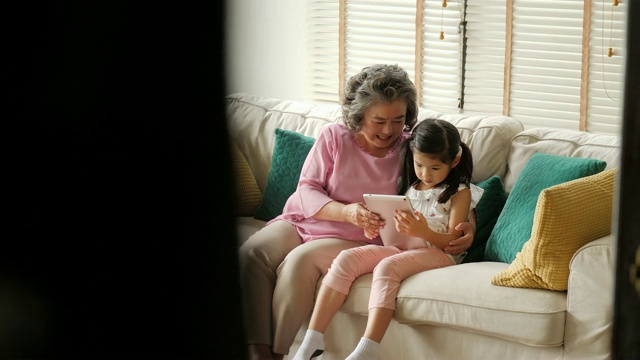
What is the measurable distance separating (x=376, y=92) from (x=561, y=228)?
537 mm

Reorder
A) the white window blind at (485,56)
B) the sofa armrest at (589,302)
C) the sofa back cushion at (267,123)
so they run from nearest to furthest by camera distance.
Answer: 1. the sofa armrest at (589,302)
2. the sofa back cushion at (267,123)
3. the white window blind at (485,56)

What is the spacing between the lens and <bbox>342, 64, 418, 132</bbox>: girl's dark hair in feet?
6.54

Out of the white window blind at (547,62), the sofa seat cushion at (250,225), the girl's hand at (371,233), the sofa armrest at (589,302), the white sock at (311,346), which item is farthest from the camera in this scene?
the white window blind at (547,62)

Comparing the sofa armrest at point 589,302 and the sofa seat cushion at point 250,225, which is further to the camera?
the sofa seat cushion at point 250,225

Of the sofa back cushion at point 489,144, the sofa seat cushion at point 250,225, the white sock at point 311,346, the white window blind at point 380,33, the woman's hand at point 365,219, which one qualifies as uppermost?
the white window blind at point 380,33

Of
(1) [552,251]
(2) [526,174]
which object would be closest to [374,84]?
(2) [526,174]

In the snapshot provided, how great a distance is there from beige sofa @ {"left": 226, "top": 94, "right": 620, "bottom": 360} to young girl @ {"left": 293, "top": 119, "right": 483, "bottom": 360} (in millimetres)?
41

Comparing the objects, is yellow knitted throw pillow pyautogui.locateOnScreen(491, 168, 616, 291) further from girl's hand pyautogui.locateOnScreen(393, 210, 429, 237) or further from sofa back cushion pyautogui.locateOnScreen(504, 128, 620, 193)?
sofa back cushion pyautogui.locateOnScreen(504, 128, 620, 193)

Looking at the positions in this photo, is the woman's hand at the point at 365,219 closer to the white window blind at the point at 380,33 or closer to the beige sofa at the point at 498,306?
the beige sofa at the point at 498,306

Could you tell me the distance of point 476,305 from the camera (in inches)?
70.4

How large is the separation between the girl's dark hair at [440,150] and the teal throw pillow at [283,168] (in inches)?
16.7

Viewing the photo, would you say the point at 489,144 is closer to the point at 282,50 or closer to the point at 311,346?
the point at 311,346

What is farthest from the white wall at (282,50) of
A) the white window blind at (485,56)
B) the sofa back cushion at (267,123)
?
the white window blind at (485,56)

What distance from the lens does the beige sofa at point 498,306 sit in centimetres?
171
